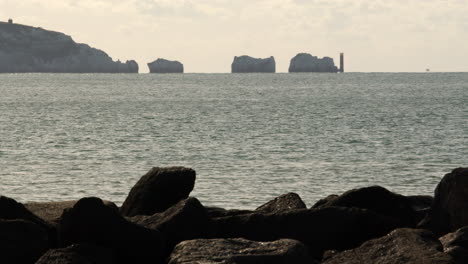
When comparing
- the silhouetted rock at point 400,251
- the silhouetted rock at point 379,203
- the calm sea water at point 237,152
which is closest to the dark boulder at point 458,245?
the silhouetted rock at point 400,251

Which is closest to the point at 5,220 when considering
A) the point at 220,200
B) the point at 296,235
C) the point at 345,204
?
the point at 296,235

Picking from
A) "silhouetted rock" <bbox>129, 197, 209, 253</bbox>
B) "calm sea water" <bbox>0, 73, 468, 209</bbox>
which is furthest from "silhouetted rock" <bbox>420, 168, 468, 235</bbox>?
"calm sea water" <bbox>0, 73, 468, 209</bbox>

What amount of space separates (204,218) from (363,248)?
7.57 feet

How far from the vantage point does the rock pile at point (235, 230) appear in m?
11.0

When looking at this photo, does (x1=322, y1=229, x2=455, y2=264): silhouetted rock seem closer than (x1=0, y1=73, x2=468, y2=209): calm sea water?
Yes

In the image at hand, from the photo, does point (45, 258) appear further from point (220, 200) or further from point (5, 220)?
point (220, 200)

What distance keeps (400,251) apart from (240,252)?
1741 millimetres

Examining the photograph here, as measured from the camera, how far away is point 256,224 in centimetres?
1292

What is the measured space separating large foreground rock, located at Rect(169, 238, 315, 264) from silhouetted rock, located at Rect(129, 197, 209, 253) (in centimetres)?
128

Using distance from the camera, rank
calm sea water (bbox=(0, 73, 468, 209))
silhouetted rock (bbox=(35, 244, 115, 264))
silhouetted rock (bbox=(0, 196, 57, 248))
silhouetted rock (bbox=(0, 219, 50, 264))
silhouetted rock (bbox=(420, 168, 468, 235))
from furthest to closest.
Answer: calm sea water (bbox=(0, 73, 468, 209)) → silhouetted rock (bbox=(420, 168, 468, 235)) → silhouetted rock (bbox=(0, 196, 57, 248)) → silhouetted rock (bbox=(0, 219, 50, 264)) → silhouetted rock (bbox=(35, 244, 115, 264))

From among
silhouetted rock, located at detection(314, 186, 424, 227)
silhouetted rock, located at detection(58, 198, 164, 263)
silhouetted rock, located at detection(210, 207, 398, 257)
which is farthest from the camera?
silhouetted rock, located at detection(314, 186, 424, 227)

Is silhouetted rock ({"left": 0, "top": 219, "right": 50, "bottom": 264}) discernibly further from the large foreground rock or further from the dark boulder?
the dark boulder

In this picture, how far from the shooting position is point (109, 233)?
39.1 ft

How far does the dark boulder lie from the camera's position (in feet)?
37.1
